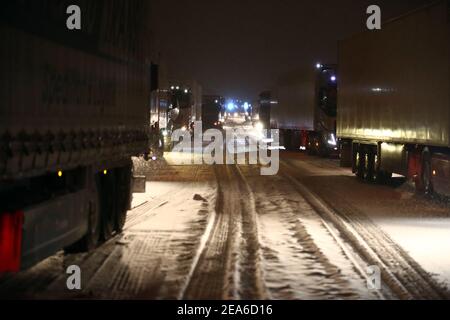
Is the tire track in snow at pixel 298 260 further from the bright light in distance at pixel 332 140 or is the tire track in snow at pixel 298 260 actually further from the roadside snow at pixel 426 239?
the bright light in distance at pixel 332 140

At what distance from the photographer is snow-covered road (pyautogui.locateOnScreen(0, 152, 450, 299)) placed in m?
10.7

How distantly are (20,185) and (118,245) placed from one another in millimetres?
4837

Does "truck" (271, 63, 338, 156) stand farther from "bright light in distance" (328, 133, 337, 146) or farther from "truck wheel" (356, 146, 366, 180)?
"truck wheel" (356, 146, 366, 180)

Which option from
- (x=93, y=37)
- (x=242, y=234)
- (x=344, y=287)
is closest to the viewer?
(x=344, y=287)

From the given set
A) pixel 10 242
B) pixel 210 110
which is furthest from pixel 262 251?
pixel 210 110

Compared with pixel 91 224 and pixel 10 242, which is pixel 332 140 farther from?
pixel 10 242

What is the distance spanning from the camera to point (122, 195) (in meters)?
15.9

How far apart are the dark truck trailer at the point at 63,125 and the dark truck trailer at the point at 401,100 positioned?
8.35 meters

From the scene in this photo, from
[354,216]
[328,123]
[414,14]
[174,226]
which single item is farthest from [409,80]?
[328,123]

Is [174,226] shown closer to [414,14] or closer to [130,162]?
[130,162]

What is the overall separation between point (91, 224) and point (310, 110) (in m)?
37.8

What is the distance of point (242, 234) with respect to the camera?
15.9m

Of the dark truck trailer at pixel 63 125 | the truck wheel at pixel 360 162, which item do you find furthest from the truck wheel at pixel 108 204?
the truck wheel at pixel 360 162

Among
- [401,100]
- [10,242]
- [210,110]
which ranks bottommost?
[10,242]
